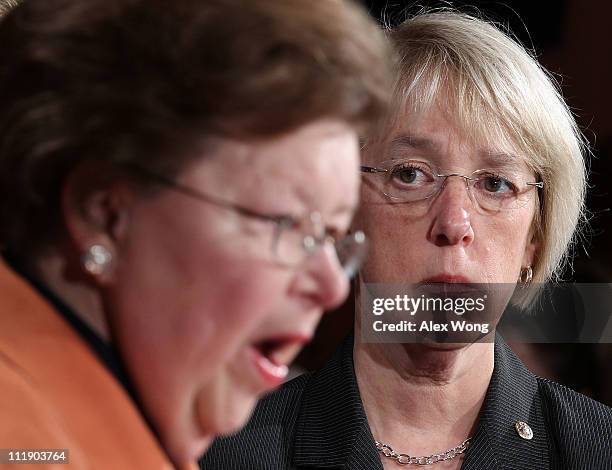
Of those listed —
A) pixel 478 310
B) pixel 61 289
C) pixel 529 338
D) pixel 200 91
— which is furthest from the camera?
pixel 529 338

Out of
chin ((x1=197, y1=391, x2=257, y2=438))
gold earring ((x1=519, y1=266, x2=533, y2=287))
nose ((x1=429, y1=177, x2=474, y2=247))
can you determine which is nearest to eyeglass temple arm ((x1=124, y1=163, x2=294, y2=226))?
chin ((x1=197, y1=391, x2=257, y2=438))

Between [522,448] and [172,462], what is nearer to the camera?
[172,462]

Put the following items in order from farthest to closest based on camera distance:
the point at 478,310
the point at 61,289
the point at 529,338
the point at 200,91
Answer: the point at 529,338 < the point at 478,310 < the point at 61,289 < the point at 200,91

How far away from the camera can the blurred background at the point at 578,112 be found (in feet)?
9.03

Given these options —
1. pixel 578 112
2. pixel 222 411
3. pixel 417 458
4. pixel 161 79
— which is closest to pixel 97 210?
pixel 161 79

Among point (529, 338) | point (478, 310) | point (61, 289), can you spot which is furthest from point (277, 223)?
point (529, 338)

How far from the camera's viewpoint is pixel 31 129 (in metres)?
1.12

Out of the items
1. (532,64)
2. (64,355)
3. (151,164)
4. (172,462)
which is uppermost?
(151,164)

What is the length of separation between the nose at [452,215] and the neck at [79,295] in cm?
94

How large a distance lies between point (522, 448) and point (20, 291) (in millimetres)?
1204

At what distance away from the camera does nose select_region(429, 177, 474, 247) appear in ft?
6.51

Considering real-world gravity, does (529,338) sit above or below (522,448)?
below

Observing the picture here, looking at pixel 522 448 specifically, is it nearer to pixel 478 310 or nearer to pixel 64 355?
pixel 478 310

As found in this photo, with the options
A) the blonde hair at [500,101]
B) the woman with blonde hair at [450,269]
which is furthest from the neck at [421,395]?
the blonde hair at [500,101]
